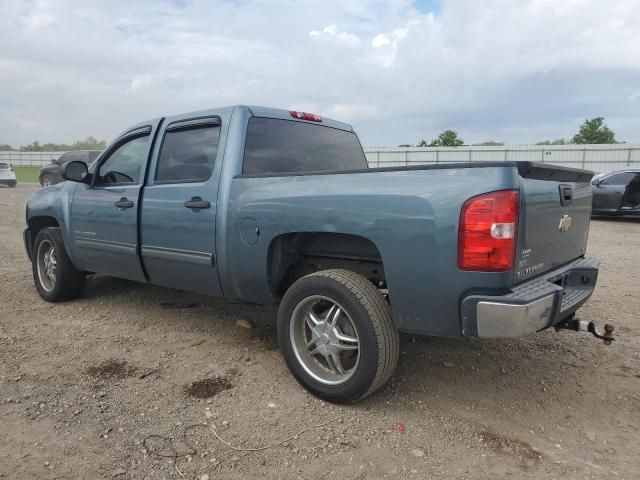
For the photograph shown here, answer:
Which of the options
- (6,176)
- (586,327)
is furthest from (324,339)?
(6,176)

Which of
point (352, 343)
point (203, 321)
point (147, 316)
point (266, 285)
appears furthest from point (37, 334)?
point (352, 343)

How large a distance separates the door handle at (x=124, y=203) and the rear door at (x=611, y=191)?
1135 centimetres

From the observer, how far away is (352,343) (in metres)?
3.06

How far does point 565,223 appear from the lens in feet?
10.2

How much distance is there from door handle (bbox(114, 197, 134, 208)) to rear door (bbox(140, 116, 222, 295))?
165 millimetres

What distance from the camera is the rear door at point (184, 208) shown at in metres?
3.62

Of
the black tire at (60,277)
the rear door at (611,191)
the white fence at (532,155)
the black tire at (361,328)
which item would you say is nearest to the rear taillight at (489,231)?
the black tire at (361,328)

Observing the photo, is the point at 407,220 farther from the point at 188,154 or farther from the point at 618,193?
the point at 618,193

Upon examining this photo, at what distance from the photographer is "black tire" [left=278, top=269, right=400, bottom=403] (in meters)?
2.83

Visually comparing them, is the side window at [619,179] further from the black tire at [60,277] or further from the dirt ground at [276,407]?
the black tire at [60,277]

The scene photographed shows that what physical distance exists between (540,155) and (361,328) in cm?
2675

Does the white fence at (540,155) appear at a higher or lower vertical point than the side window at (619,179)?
higher

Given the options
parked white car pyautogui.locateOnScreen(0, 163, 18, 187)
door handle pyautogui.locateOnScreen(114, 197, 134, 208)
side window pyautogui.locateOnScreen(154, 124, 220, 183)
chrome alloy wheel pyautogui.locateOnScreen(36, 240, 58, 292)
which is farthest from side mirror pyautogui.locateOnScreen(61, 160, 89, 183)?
parked white car pyautogui.locateOnScreen(0, 163, 18, 187)

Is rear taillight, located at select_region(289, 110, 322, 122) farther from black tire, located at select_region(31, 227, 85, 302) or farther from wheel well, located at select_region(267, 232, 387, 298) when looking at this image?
black tire, located at select_region(31, 227, 85, 302)
